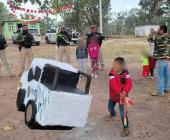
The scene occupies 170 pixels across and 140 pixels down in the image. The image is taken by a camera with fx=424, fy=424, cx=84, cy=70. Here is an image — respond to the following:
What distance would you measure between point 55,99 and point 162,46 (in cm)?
535

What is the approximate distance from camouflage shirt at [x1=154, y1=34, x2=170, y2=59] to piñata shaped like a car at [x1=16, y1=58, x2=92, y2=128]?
4714 millimetres

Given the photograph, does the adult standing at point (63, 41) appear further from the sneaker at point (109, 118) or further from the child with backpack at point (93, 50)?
the sneaker at point (109, 118)

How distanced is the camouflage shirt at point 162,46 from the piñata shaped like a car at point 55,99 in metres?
4.71

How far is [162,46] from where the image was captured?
34.3 ft

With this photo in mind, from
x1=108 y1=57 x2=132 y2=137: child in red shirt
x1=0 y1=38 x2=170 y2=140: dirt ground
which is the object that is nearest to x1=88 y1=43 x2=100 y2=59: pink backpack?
x1=0 y1=38 x2=170 y2=140: dirt ground

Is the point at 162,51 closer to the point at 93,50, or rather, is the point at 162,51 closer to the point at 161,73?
the point at 161,73

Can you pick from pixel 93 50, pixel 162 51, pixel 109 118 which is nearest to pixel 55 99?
pixel 109 118

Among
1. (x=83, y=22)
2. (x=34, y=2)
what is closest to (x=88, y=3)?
(x=83, y=22)

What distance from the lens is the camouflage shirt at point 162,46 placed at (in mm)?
10414


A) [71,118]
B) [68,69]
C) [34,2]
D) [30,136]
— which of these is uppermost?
[34,2]

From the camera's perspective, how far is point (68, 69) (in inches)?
240

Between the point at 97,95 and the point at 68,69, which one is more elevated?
the point at 68,69

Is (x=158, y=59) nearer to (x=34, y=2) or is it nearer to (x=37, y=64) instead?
(x=37, y=64)

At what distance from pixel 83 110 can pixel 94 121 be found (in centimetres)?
217
